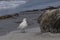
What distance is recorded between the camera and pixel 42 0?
27578 millimetres

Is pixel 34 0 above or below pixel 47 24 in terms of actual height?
below

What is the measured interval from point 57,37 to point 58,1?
61.4ft

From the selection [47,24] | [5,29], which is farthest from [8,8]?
[47,24]

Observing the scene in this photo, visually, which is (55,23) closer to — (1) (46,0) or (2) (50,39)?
(2) (50,39)

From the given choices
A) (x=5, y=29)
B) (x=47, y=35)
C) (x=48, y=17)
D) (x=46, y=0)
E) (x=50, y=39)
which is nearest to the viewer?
(x=50, y=39)

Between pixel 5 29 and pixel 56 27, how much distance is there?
5209mm

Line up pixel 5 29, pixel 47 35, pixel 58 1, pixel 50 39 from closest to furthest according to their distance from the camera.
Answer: pixel 50 39
pixel 47 35
pixel 5 29
pixel 58 1

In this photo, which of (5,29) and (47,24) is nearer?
(47,24)

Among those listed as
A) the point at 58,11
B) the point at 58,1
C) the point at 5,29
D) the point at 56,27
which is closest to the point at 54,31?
the point at 56,27

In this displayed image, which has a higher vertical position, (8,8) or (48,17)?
(48,17)

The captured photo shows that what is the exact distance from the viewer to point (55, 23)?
28.0ft

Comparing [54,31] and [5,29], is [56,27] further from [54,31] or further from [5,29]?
[5,29]

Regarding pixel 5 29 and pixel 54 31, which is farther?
pixel 5 29

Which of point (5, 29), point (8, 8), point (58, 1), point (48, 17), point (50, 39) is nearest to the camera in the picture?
point (50, 39)
